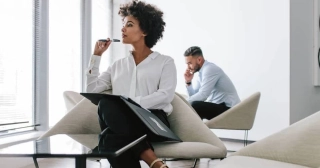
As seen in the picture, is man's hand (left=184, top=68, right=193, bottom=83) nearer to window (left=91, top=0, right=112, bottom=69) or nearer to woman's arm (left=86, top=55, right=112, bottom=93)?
window (left=91, top=0, right=112, bottom=69)

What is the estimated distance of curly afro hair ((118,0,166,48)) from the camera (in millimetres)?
2357

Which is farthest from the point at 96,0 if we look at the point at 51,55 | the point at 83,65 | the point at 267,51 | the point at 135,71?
the point at 135,71

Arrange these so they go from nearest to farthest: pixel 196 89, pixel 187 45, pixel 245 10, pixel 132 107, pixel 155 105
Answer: pixel 132 107 < pixel 155 105 < pixel 196 89 < pixel 245 10 < pixel 187 45

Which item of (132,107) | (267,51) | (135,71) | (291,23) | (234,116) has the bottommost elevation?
(234,116)

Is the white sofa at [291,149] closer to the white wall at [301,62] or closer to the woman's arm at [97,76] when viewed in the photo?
the woman's arm at [97,76]

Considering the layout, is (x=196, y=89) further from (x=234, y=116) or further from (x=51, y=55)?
(x=51, y=55)

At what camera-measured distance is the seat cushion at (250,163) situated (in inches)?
55.4

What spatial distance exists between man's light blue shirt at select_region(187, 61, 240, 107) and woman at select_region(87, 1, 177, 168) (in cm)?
148

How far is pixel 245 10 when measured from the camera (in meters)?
4.86

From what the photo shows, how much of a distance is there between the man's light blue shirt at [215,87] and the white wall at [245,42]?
3.04 feet

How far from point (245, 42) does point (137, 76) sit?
293 cm

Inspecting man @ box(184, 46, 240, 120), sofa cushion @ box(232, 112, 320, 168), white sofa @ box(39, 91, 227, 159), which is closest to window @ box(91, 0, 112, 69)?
man @ box(184, 46, 240, 120)

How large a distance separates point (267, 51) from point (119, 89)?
113 inches

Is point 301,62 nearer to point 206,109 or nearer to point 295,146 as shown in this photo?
point 206,109
